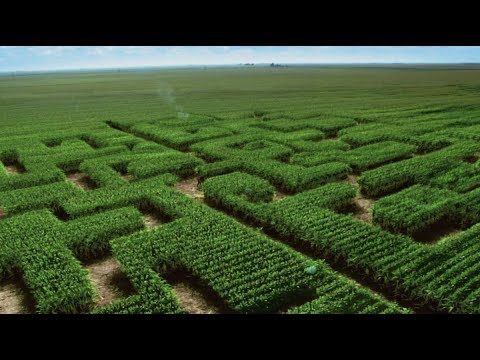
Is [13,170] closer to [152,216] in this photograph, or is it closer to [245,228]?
[152,216]

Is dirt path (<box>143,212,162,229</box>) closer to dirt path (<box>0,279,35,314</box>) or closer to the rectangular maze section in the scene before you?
the rectangular maze section

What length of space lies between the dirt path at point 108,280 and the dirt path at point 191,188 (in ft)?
24.7

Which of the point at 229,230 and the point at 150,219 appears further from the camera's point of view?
the point at 150,219

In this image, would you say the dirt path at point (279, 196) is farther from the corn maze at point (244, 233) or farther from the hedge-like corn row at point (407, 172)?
the hedge-like corn row at point (407, 172)

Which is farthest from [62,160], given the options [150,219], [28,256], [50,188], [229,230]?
[229,230]

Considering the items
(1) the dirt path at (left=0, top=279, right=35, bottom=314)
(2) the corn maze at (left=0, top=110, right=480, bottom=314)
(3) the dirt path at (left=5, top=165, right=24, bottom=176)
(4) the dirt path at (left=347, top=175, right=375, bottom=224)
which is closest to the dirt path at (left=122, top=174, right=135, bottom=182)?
(2) the corn maze at (left=0, top=110, right=480, bottom=314)

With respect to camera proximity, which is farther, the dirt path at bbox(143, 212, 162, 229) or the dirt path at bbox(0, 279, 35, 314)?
the dirt path at bbox(143, 212, 162, 229)

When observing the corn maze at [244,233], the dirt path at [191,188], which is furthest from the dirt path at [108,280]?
the dirt path at [191,188]

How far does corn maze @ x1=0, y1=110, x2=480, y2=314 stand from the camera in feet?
41.8

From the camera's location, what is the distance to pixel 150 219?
65.1ft

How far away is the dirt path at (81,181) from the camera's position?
25.4 m

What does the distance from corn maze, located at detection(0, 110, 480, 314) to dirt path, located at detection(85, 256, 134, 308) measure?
55 millimetres

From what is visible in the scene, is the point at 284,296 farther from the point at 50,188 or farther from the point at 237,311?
the point at 50,188
